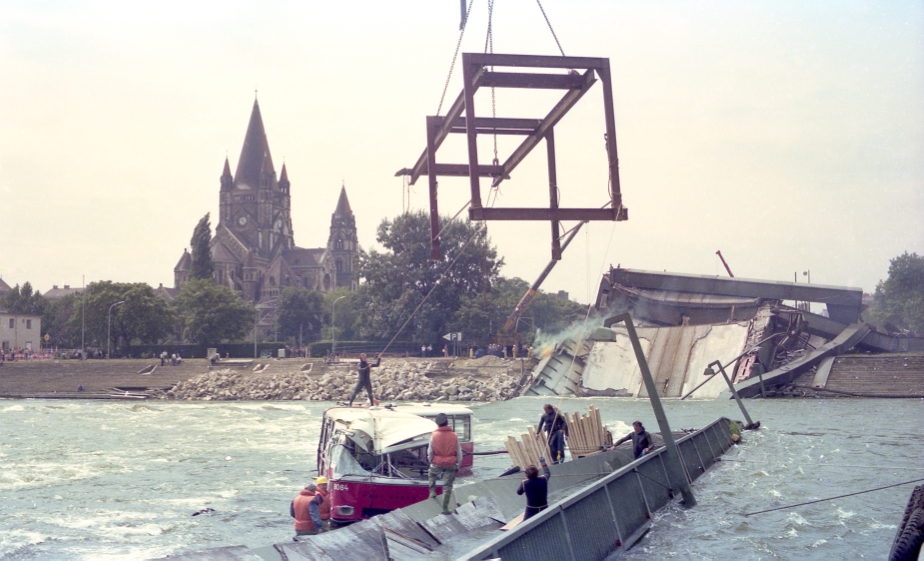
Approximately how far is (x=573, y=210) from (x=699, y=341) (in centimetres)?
4638

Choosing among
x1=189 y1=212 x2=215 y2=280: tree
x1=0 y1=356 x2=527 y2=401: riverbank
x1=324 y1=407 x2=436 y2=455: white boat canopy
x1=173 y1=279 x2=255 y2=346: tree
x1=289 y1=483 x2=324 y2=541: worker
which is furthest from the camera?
x1=189 y1=212 x2=215 y2=280: tree

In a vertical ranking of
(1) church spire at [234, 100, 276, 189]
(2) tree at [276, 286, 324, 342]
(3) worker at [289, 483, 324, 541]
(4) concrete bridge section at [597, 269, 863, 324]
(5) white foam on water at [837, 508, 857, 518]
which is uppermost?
(1) church spire at [234, 100, 276, 189]

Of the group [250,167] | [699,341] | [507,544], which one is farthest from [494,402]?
[250,167]

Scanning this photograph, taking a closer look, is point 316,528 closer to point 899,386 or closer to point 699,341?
point 699,341

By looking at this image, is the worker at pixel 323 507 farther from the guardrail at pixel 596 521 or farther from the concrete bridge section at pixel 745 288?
the concrete bridge section at pixel 745 288

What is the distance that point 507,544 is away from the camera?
32.8ft

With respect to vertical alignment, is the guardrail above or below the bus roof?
below

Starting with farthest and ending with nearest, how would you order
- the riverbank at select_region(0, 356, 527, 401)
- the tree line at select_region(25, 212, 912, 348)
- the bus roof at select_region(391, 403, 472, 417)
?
the tree line at select_region(25, 212, 912, 348)
the riverbank at select_region(0, 356, 527, 401)
the bus roof at select_region(391, 403, 472, 417)

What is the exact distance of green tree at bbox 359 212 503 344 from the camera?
99.2 meters

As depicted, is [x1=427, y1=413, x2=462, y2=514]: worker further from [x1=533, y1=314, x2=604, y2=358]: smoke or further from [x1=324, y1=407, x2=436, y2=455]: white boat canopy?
[x1=533, y1=314, x2=604, y2=358]: smoke

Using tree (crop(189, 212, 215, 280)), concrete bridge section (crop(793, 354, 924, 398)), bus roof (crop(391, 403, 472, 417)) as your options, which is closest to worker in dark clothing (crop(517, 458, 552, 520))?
bus roof (crop(391, 403, 472, 417))

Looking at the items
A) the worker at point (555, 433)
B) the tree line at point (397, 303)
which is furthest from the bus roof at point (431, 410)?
the tree line at point (397, 303)

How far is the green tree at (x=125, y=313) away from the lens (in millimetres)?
118875

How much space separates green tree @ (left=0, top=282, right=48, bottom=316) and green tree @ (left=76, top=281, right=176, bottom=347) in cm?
3352
